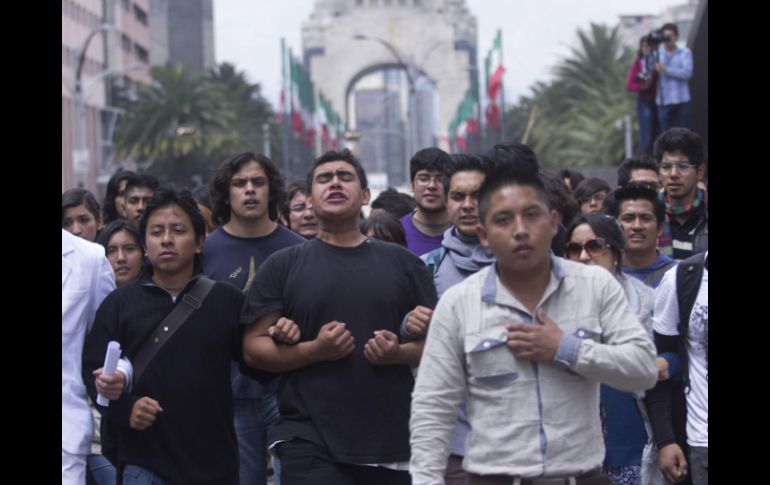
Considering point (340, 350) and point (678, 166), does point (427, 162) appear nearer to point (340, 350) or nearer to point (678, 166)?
point (678, 166)

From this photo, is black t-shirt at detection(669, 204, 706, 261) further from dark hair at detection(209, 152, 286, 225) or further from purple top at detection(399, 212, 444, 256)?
dark hair at detection(209, 152, 286, 225)

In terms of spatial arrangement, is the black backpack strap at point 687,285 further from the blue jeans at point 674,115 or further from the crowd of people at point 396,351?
the blue jeans at point 674,115

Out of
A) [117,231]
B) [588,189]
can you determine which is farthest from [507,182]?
[588,189]

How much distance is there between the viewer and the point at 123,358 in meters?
6.20

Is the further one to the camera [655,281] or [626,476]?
[655,281]

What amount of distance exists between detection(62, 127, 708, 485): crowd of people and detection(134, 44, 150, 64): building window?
3528 inches

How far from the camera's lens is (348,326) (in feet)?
19.1

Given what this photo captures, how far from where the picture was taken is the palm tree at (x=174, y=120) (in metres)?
56.6

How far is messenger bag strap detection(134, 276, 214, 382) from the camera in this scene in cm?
617

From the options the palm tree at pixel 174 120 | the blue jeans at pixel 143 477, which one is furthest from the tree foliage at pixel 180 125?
the blue jeans at pixel 143 477

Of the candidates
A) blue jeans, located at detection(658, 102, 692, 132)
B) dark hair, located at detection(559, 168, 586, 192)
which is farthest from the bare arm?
blue jeans, located at detection(658, 102, 692, 132)
